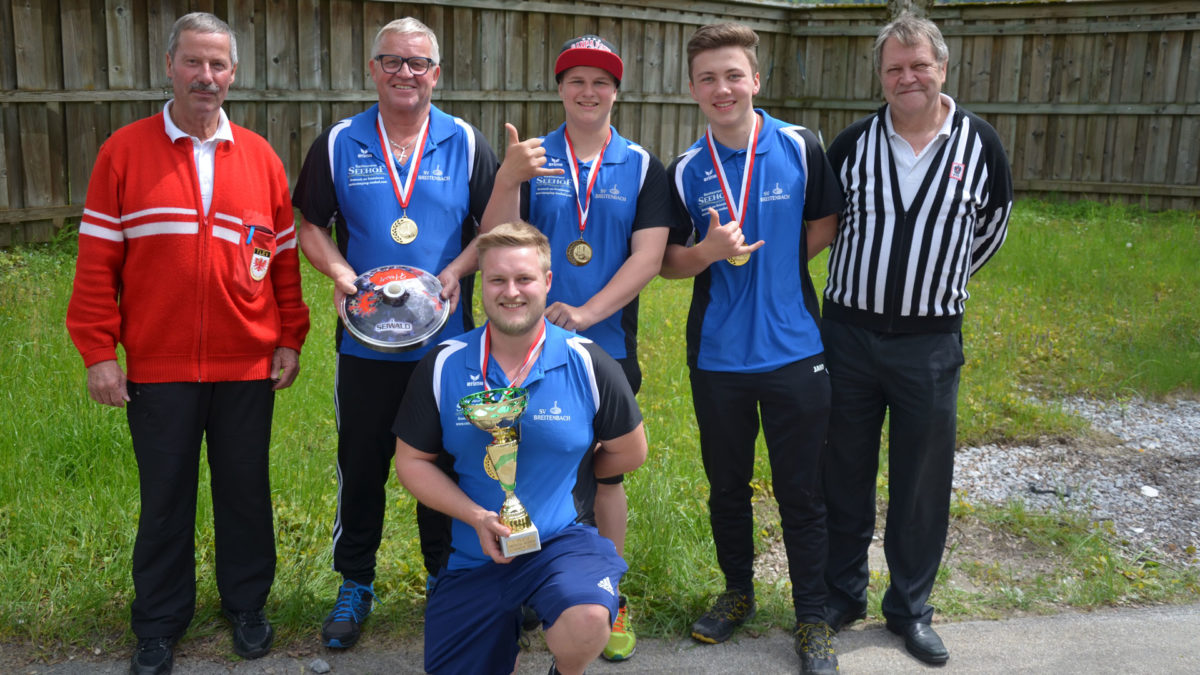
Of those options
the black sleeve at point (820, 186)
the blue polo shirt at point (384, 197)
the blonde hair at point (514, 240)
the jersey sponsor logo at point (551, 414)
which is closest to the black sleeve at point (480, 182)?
the blue polo shirt at point (384, 197)

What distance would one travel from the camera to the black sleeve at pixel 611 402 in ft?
11.9

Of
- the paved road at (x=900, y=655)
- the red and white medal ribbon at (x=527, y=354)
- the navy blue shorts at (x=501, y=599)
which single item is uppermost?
the red and white medal ribbon at (x=527, y=354)

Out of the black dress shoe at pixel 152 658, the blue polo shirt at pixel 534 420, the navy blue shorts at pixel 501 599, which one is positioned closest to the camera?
the navy blue shorts at pixel 501 599

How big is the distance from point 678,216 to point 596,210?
0.40 meters

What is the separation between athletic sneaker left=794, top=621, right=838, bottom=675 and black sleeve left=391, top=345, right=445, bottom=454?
68.0 inches

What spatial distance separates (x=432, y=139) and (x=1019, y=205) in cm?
1160

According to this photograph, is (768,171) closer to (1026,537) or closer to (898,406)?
A: (898,406)

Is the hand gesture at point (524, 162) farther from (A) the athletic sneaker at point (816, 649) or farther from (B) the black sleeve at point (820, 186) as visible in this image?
(A) the athletic sneaker at point (816, 649)

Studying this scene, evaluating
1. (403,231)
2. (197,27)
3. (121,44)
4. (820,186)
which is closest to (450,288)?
(403,231)

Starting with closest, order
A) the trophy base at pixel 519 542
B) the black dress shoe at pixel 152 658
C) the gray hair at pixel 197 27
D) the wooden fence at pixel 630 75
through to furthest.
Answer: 1. the trophy base at pixel 519 542
2. the gray hair at pixel 197 27
3. the black dress shoe at pixel 152 658
4. the wooden fence at pixel 630 75

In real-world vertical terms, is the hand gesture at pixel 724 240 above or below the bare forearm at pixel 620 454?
above

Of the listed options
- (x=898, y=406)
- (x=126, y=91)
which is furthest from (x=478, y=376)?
(x=126, y=91)

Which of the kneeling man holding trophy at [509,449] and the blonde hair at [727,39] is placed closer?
the kneeling man holding trophy at [509,449]

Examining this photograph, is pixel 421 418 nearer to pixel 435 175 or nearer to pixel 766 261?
pixel 435 175
